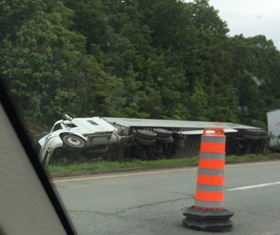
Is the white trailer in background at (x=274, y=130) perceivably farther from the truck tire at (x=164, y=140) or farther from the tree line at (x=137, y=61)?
the tree line at (x=137, y=61)

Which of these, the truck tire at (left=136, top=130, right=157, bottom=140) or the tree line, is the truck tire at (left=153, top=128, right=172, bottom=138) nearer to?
the truck tire at (left=136, top=130, right=157, bottom=140)

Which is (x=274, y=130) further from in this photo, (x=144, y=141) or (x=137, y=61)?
(x=137, y=61)

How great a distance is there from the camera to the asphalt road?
6680mm

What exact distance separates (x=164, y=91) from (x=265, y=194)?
39041 millimetres

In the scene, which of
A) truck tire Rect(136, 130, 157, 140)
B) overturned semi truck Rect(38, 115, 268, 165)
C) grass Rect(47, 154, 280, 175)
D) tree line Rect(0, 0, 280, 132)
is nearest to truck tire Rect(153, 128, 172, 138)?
overturned semi truck Rect(38, 115, 268, 165)

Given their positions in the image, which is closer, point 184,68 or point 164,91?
point 164,91

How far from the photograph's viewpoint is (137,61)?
47438mm

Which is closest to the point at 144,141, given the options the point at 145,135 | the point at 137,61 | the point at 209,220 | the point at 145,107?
the point at 145,135

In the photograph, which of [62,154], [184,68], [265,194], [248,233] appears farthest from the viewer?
[184,68]

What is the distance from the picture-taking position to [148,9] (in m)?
57.4

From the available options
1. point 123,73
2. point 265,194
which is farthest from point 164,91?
point 265,194

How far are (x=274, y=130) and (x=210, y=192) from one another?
2061cm

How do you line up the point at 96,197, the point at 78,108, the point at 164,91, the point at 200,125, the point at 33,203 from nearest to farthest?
the point at 33,203
the point at 96,197
the point at 200,125
the point at 78,108
the point at 164,91

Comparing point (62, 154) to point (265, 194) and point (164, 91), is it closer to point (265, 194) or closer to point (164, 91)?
point (265, 194)
